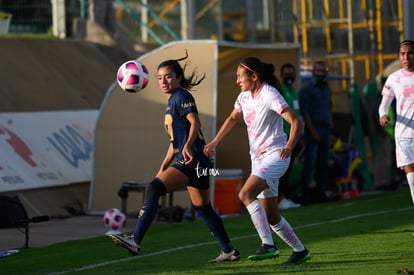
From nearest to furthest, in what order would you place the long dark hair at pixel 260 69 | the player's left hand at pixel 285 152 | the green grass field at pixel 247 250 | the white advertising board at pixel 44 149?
the player's left hand at pixel 285 152
the green grass field at pixel 247 250
the long dark hair at pixel 260 69
the white advertising board at pixel 44 149

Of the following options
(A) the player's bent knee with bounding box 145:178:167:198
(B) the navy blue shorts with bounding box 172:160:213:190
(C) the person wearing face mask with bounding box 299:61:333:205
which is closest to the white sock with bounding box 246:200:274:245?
(B) the navy blue shorts with bounding box 172:160:213:190

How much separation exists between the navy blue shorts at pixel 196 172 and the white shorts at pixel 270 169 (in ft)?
2.06

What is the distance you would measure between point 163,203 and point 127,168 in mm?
1709

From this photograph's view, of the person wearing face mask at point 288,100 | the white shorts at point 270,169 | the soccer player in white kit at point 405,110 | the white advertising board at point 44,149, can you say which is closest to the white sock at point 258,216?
the white shorts at point 270,169

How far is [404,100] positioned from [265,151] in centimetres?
263

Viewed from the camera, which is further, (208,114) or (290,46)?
(290,46)

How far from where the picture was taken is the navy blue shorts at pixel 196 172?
1102 centimetres

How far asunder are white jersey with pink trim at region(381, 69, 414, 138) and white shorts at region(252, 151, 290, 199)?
245cm

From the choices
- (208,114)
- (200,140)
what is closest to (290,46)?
(208,114)

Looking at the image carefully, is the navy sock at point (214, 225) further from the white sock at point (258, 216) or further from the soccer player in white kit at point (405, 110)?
the soccer player in white kit at point (405, 110)

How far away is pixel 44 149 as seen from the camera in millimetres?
19219

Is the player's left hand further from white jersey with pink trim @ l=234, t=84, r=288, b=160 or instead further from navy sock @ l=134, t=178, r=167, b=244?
navy sock @ l=134, t=178, r=167, b=244

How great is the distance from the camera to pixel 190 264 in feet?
36.7

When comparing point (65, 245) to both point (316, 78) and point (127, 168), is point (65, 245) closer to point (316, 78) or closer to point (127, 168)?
point (127, 168)
